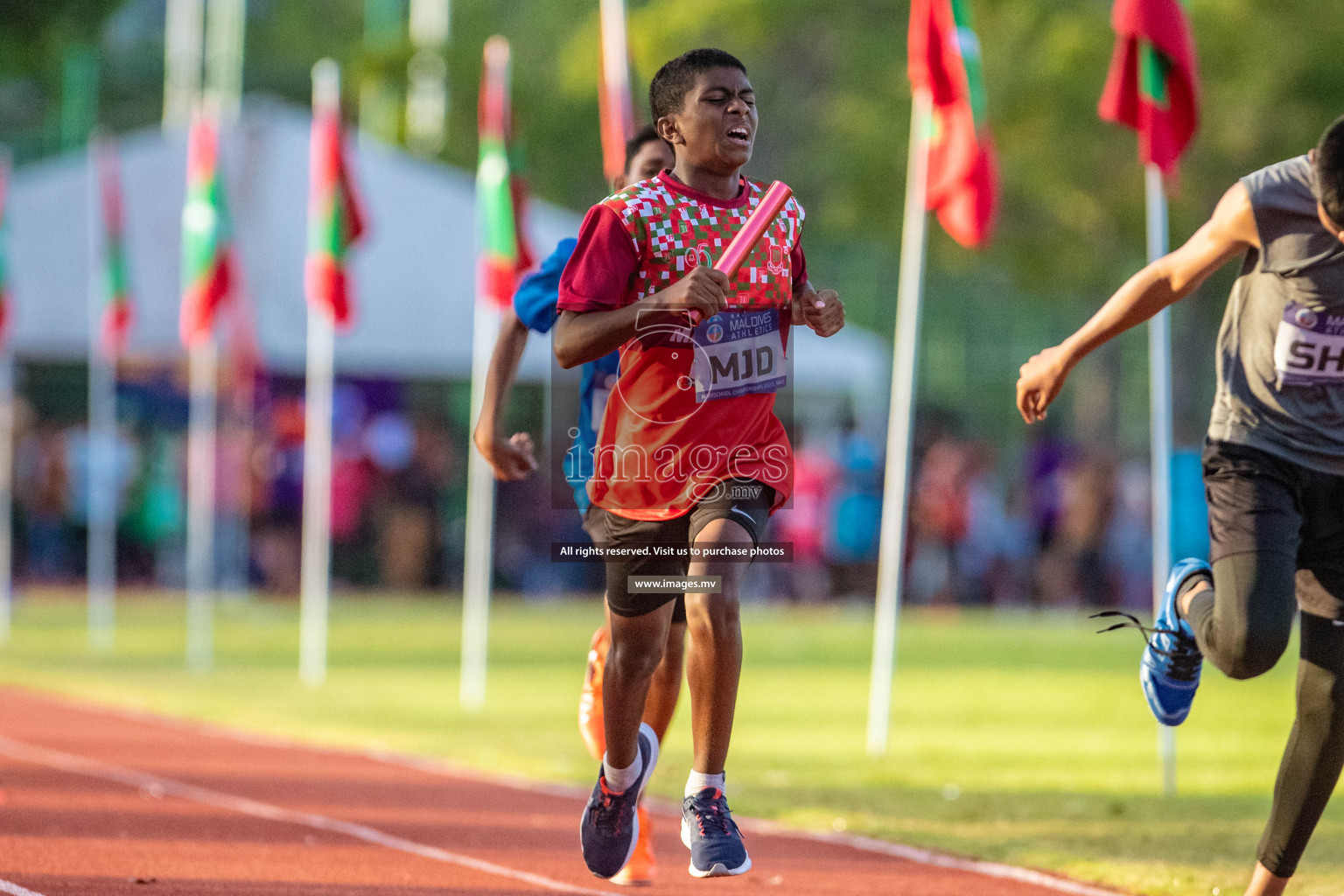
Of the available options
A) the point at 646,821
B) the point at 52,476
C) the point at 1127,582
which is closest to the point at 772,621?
the point at 1127,582

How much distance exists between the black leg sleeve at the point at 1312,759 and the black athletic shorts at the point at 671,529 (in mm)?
1614

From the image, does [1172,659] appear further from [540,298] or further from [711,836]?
[540,298]

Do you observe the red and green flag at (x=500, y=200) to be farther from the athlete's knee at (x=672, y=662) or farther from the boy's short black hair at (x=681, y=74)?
the boy's short black hair at (x=681, y=74)

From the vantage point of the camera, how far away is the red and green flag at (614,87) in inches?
560

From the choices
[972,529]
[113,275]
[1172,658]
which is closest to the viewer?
[1172,658]

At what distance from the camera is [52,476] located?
1022 inches

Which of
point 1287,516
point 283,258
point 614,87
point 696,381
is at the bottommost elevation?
point 1287,516

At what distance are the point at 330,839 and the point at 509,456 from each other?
2.19 meters

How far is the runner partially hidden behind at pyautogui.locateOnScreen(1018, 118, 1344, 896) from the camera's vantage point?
5344 mm

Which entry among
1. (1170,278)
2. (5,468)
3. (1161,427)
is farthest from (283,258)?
(1170,278)

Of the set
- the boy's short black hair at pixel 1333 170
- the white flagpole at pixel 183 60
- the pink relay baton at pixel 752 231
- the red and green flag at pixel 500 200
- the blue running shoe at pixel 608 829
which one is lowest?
the blue running shoe at pixel 608 829

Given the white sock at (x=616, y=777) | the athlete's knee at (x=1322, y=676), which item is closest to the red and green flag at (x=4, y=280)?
the white sock at (x=616, y=777)

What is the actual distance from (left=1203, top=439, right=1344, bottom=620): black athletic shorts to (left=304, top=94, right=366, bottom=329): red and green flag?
11.0 metres

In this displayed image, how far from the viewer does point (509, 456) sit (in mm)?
6652
